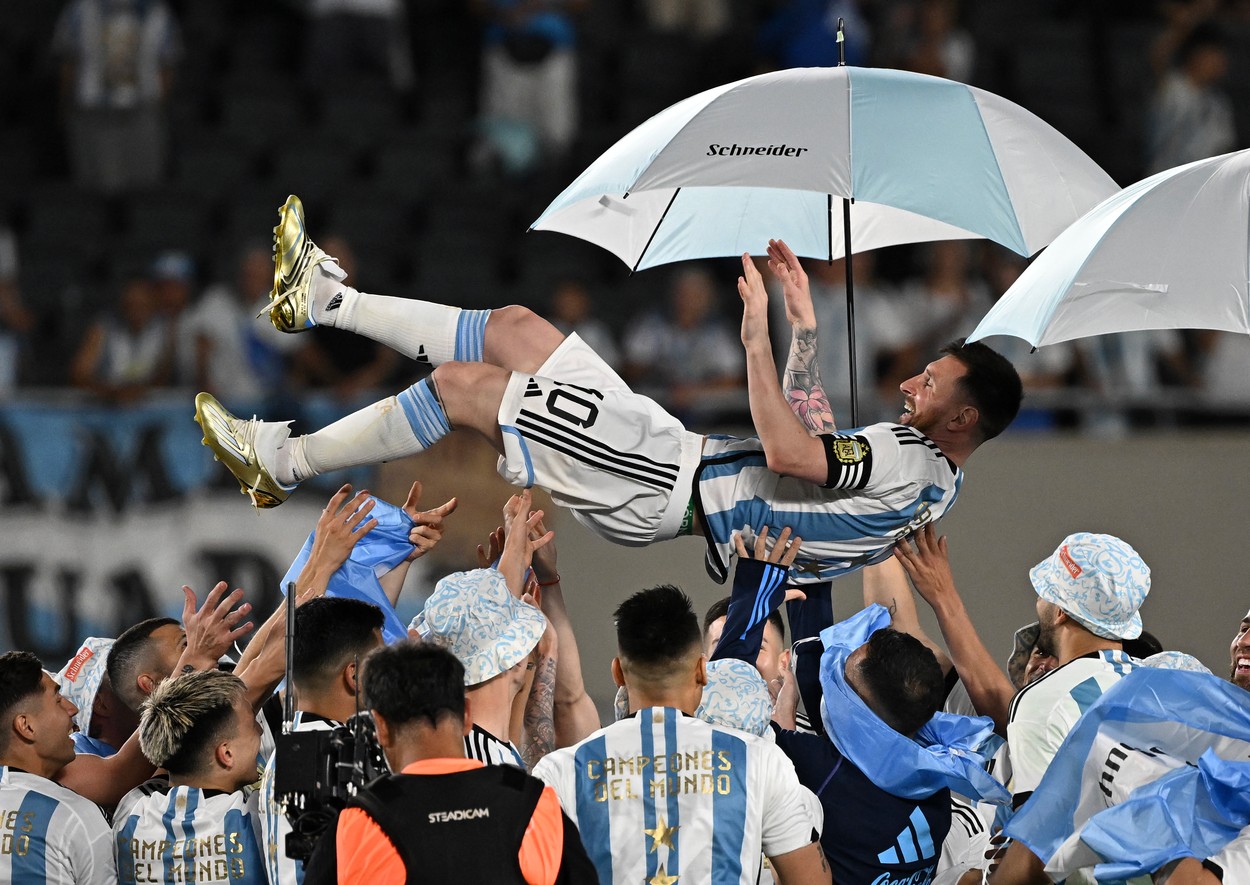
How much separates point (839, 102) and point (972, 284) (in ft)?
15.5

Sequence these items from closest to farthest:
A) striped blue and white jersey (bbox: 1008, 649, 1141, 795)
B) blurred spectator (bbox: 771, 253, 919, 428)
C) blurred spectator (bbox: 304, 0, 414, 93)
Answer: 1. striped blue and white jersey (bbox: 1008, 649, 1141, 795)
2. blurred spectator (bbox: 771, 253, 919, 428)
3. blurred spectator (bbox: 304, 0, 414, 93)

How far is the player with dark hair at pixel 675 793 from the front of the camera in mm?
3441

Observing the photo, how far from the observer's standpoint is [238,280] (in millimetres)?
9328

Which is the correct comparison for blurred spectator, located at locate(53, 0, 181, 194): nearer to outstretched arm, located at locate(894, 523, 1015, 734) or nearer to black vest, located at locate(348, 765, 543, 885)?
outstretched arm, located at locate(894, 523, 1015, 734)

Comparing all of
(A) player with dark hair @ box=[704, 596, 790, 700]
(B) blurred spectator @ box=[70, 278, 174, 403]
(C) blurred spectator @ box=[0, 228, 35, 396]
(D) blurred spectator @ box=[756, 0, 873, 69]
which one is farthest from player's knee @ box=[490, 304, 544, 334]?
(D) blurred spectator @ box=[756, 0, 873, 69]

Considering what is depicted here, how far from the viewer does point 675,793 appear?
136 inches

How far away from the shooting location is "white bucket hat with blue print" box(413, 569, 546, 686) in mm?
3527

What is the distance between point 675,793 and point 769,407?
1.28 metres

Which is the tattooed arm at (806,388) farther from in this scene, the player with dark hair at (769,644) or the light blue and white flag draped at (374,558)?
the light blue and white flag draped at (374,558)

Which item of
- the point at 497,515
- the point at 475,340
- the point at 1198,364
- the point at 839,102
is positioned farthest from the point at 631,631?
the point at 1198,364

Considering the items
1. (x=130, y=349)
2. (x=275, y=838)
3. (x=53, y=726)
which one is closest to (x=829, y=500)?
(x=275, y=838)

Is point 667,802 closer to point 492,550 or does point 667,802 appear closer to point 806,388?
point 492,550

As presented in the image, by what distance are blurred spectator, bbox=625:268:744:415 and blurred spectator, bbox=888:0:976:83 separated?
2.43 m

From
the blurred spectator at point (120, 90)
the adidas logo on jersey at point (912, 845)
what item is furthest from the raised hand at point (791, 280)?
the blurred spectator at point (120, 90)
